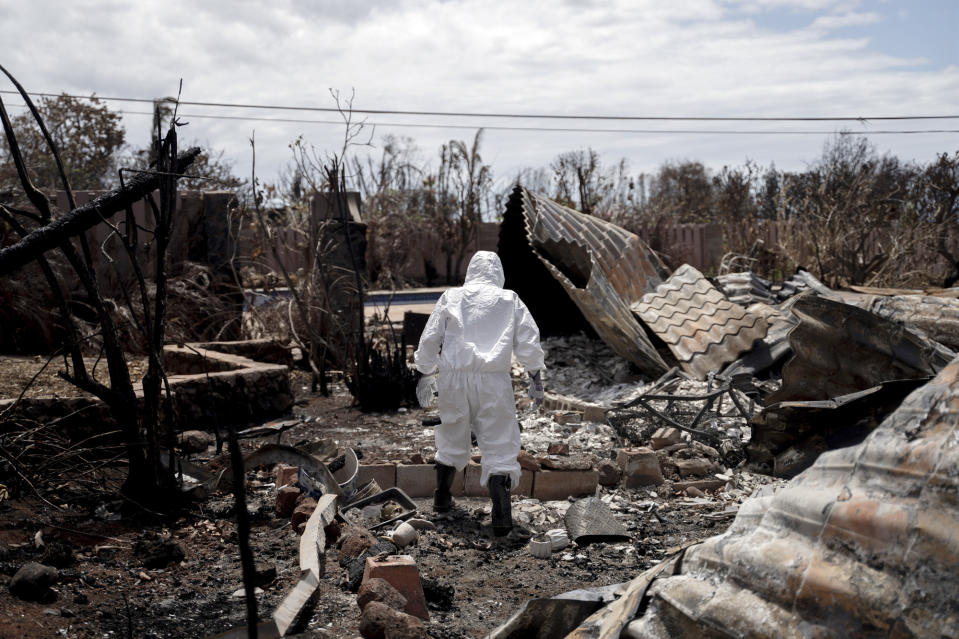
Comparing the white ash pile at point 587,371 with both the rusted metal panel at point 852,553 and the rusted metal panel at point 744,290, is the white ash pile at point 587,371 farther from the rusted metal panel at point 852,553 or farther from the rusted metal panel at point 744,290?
the rusted metal panel at point 852,553

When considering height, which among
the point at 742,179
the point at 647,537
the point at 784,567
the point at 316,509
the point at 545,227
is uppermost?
the point at 742,179

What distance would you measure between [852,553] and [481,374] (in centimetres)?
318

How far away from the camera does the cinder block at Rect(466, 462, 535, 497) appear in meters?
5.38

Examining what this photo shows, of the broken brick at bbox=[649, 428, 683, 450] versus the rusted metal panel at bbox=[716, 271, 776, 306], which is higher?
the rusted metal panel at bbox=[716, 271, 776, 306]

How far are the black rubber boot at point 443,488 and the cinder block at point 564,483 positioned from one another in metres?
0.64

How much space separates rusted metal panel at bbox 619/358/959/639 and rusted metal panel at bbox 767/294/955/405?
3.39 meters

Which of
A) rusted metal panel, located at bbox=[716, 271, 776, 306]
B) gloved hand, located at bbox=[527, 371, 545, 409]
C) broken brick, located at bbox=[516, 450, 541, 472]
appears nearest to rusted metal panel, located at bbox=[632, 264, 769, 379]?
rusted metal panel, located at bbox=[716, 271, 776, 306]

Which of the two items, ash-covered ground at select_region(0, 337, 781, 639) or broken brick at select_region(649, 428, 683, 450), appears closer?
ash-covered ground at select_region(0, 337, 781, 639)

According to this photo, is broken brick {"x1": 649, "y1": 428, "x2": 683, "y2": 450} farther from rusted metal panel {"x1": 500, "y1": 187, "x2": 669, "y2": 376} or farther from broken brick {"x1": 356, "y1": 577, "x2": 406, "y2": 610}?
broken brick {"x1": 356, "y1": 577, "x2": 406, "y2": 610}

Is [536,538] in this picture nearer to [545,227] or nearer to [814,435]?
[814,435]

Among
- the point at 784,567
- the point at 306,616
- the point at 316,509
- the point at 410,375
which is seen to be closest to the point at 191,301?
the point at 410,375

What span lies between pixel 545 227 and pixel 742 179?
15.5 m

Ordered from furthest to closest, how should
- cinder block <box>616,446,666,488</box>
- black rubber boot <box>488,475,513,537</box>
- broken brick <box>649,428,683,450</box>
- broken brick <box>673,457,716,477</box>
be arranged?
1. broken brick <box>649,428,683,450</box>
2. broken brick <box>673,457,716,477</box>
3. cinder block <box>616,446,666,488</box>
4. black rubber boot <box>488,475,513,537</box>

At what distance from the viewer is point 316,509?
13.4 feet
